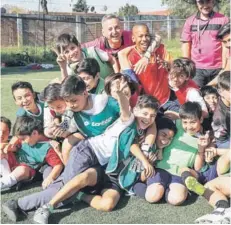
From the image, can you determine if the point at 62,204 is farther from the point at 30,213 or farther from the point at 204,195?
the point at 204,195

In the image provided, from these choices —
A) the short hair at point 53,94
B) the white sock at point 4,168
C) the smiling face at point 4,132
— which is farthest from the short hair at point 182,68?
the white sock at point 4,168

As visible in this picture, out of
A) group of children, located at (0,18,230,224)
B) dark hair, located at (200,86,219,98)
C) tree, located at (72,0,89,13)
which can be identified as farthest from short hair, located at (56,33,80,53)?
tree, located at (72,0,89,13)

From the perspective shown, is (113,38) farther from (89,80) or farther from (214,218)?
(214,218)

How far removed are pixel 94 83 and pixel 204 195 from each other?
1.58 metres

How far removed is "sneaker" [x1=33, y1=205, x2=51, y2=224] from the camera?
127 inches

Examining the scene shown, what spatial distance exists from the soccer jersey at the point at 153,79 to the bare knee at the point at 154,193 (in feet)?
4.20

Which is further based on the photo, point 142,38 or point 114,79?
point 142,38

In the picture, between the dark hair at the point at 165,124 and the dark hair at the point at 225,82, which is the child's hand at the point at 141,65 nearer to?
the dark hair at the point at 165,124

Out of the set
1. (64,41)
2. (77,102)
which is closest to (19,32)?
Result: (64,41)

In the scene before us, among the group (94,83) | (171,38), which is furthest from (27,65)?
(94,83)

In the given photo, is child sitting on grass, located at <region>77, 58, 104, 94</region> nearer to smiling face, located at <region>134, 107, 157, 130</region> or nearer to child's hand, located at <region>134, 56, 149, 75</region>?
child's hand, located at <region>134, 56, 149, 75</region>

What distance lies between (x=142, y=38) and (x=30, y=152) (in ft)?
5.58

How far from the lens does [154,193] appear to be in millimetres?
3535

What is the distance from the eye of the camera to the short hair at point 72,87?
3538 millimetres
